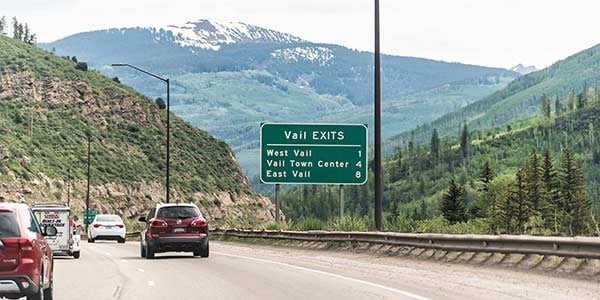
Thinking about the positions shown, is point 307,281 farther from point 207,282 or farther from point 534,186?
point 534,186

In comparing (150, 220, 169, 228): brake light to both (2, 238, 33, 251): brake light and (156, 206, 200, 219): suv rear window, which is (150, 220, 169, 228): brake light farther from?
(2, 238, 33, 251): brake light

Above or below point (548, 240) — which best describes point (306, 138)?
above

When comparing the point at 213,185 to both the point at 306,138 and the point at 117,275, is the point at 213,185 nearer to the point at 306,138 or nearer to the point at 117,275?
the point at 306,138

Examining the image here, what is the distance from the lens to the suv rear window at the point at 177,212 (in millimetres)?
33625

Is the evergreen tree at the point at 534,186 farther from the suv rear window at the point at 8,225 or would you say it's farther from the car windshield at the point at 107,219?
the suv rear window at the point at 8,225

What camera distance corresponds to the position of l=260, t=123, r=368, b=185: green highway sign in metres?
43.0

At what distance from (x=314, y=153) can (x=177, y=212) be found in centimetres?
1089

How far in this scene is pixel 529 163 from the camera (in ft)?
453

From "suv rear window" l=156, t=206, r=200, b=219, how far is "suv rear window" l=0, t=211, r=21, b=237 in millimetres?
18297

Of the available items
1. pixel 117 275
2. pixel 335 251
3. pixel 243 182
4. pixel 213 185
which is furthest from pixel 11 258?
pixel 243 182

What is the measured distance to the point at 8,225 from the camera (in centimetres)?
1525

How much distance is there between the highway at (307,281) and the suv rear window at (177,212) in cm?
233

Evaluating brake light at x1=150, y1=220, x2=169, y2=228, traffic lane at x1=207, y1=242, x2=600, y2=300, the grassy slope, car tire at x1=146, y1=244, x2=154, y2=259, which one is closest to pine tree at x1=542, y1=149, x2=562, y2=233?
the grassy slope

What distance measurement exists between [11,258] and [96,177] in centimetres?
10611
